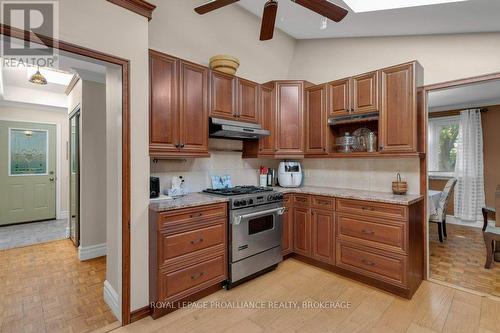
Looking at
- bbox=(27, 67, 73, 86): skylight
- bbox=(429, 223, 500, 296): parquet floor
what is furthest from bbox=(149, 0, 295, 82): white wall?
bbox=(429, 223, 500, 296): parquet floor

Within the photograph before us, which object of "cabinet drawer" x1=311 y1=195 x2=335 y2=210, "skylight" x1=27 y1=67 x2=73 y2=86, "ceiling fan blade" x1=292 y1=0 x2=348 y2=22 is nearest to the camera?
"ceiling fan blade" x1=292 y1=0 x2=348 y2=22

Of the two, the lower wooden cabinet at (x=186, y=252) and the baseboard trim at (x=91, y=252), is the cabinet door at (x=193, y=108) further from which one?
the baseboard trim at (x=91, y=252)

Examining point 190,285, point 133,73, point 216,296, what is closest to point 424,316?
point 216,296

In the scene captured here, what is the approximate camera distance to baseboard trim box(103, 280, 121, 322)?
2110 millimetres

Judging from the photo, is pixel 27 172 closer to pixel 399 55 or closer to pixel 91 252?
pixel 91 252

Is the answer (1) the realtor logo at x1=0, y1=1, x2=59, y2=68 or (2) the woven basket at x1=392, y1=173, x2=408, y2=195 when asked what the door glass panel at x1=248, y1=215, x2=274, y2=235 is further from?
(1) the realtor logo at x1=0, y1=1, x2=59, y2=68

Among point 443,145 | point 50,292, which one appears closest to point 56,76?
point 50,292

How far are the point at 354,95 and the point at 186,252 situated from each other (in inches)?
99.4

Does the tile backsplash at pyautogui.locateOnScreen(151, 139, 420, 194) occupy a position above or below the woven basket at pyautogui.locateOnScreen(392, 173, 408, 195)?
above

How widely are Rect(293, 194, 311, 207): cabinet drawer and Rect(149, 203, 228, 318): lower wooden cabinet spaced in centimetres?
110

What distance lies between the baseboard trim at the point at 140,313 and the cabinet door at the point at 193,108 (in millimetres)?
1437

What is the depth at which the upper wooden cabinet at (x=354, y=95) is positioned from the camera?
9.25 feet

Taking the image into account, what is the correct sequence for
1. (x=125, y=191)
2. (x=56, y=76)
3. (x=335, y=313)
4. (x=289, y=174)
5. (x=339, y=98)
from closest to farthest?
1. (x=125, y=191)
2. (x=335, y=313)
3. (x=339, y=98)
4. (x=289, y=174)
5. (x=56, y=76)

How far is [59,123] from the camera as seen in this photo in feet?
17.8
